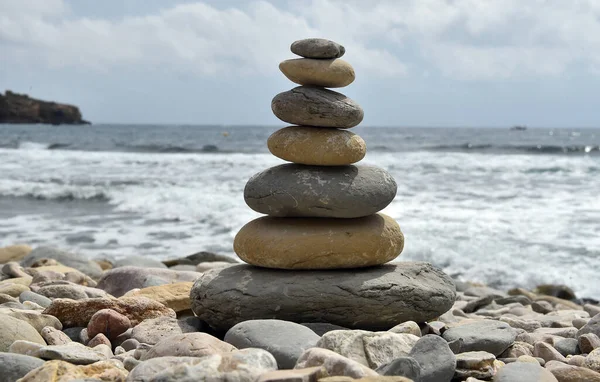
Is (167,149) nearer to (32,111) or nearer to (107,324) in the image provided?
(107,324)

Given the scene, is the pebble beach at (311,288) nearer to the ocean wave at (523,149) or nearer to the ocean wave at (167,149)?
the ocean wave at (167,149)

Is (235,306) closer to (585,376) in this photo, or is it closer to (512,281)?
(585,376)

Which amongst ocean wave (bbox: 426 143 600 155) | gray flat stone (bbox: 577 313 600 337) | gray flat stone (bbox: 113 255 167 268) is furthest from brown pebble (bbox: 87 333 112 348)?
ocean wave (bbox: 426 143 600 155)

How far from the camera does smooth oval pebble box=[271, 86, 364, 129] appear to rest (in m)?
5.83

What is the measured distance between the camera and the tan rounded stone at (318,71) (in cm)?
588

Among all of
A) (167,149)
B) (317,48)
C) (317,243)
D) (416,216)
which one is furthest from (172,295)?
(167,149)

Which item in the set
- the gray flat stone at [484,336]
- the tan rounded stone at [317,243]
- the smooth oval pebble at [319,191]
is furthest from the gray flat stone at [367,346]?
the smooth oval pebble at [319,191]

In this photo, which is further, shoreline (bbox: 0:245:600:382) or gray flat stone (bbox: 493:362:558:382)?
gray flat stone (bbox: 493:362:558:382)

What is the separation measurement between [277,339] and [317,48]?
2.59m

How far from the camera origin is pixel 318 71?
587cm

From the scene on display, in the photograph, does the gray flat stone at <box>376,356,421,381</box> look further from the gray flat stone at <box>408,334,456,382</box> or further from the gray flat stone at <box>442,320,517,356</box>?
the gray flat stone at <box>442,320,517,356</box>

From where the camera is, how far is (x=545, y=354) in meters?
5.17

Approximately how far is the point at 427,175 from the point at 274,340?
22272 mm

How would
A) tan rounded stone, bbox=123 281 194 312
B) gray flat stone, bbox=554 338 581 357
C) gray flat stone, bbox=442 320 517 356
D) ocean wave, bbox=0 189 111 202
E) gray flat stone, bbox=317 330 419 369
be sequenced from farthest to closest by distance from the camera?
ocean wave, bbox=0 189 111 202 → tan rounded stone, bbox=123 281 194 312 → gray flat stone, bbox=554 338 581 357 → gray flat stone, bbox=442 320 517 356 → gray flat stone, bbox=317 330 419 369
